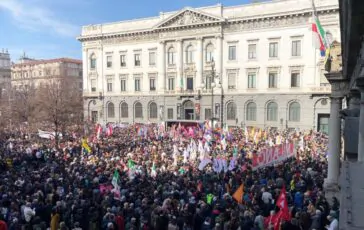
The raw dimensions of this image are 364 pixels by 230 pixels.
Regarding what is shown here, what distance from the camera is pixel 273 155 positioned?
61.1 ft

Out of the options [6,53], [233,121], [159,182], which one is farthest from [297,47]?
[6,53]

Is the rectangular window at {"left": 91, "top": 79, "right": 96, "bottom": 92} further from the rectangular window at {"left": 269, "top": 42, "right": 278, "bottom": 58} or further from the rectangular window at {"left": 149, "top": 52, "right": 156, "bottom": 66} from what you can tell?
the rectangular window at {"left": 269, "top": 42, "right": 278, "bottom": 58}

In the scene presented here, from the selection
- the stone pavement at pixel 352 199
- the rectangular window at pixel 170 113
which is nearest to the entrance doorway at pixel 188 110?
the rectangular window at pixel 170 113

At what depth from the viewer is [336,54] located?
12219mm

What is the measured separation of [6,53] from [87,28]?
264 ft

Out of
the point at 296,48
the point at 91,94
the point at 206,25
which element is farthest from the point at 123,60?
the point at 296,48

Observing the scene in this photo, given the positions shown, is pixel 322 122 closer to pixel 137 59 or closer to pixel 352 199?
pixel 137 59

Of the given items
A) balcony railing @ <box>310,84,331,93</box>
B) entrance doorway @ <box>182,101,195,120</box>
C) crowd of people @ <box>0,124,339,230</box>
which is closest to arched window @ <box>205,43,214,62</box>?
entrance doorway @ <box>182,101,195,120</box>

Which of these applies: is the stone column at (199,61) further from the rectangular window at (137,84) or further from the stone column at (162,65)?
the rectangular window at (137,84)

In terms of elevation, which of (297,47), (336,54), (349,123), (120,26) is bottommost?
(349,123)

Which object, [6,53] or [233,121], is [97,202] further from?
[6,53]

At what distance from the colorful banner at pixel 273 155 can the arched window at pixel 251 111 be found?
72.3ft

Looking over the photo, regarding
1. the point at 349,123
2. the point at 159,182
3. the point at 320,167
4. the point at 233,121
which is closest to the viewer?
the point at 349,123

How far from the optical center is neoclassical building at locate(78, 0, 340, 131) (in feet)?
130
